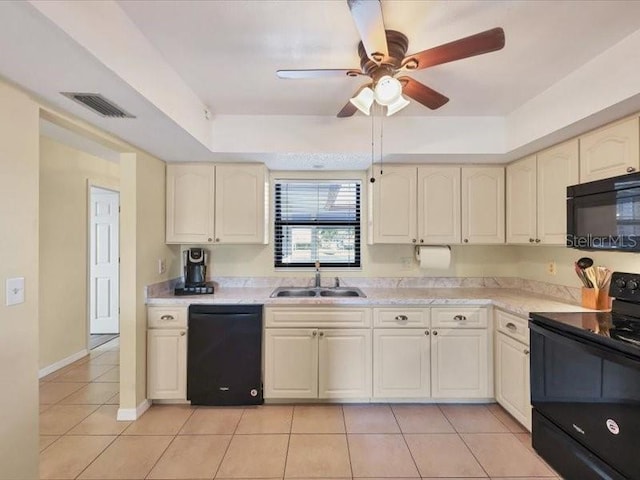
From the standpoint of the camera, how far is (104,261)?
4445mm

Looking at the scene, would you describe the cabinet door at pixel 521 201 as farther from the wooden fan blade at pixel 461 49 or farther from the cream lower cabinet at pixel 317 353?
the wooden fan blade at pixel 461 49

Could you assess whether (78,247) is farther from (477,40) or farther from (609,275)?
(609,275)

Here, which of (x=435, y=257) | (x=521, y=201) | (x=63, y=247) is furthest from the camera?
(x=63, y=247)

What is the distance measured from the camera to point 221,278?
3299 mm

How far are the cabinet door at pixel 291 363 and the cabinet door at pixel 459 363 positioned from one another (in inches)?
39.1

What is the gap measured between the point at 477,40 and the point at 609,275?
1954 mm

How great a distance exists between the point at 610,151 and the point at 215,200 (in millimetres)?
2903

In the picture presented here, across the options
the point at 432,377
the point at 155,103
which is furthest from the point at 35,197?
the point at 432,377

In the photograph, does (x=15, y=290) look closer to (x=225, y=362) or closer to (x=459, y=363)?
(x=225, y=362)

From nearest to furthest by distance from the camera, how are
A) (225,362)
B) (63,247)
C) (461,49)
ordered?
(461,49), (225,362), (63,247)

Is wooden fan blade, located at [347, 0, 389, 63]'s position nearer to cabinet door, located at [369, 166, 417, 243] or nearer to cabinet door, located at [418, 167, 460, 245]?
cabinet door, located at [369, 166, 417, 243]

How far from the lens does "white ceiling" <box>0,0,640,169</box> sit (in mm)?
1408

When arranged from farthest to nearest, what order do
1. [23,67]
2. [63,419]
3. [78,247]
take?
[78,247] → [63,419] → [23,67]

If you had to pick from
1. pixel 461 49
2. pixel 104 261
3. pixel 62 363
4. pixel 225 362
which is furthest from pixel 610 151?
pixel 104 261
